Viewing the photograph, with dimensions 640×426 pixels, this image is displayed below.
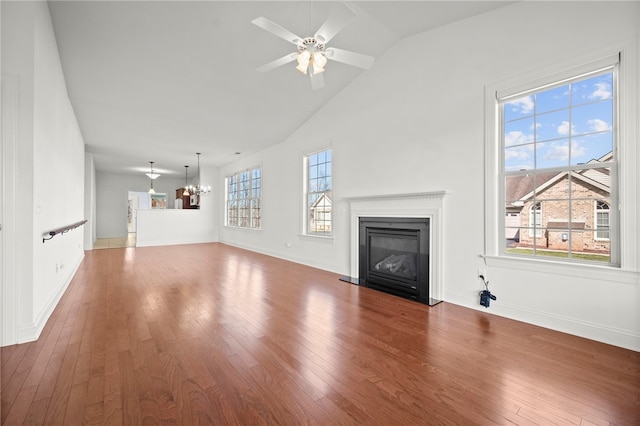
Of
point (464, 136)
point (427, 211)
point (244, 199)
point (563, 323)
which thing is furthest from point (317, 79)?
point (244, 199)

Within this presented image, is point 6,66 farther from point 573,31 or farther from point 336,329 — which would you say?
point 573,31

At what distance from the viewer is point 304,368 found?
1984 millimetres

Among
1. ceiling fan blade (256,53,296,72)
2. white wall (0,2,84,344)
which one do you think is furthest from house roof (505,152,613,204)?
white wall (0,2,84,344)

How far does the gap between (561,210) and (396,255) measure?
6.53 ft

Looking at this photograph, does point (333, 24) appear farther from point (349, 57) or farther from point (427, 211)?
point (427, 211)

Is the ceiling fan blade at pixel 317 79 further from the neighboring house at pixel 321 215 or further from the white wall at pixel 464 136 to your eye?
the neighboring house at pixel 321 215

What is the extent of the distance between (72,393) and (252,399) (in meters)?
1.14

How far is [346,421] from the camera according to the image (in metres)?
1.48

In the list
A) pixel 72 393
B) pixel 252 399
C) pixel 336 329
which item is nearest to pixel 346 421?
pixel 252 399

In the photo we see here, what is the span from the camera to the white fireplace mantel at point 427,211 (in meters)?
3.54

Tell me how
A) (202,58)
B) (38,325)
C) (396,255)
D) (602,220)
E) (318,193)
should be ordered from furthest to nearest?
(318,193)
(396,255)
(202,58)
(602,220)
(38,325)

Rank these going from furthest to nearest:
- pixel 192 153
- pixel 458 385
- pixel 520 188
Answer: pixel 192 153
pixel 520 188
pixel 458 385

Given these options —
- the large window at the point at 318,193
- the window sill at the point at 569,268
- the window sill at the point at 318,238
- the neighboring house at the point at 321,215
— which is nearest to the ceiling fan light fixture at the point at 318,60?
the window sill at the point at 569,268

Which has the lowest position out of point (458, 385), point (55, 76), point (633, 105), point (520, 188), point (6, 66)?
point (458, 385)
